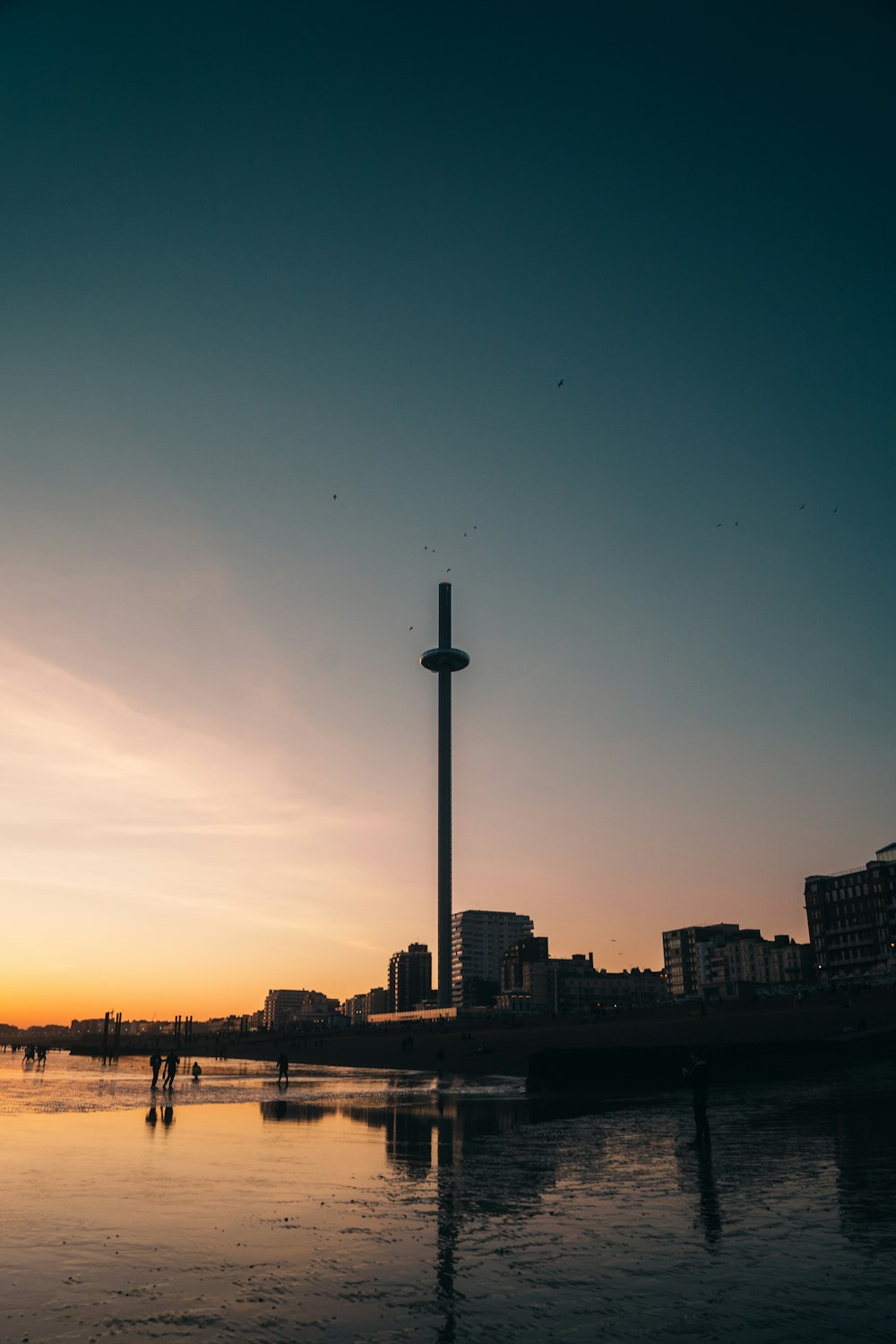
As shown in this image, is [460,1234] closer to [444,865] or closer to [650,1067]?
[650,1067]

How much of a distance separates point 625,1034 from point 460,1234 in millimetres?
67072

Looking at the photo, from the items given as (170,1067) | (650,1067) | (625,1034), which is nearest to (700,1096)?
(650,1067)

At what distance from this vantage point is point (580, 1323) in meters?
8.02

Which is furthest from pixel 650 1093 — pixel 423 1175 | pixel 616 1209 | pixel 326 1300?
pixel 326 1300

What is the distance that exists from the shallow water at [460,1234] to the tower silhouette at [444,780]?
433ft

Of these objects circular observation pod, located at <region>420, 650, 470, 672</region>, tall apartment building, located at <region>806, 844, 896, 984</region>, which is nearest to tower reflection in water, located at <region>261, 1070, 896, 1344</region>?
tall apartment building, located at <region>806, 844, 896, 984</region>

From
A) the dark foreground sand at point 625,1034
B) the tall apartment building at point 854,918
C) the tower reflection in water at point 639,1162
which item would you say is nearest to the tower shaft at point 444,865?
the dark foreground sand at point 625,1034

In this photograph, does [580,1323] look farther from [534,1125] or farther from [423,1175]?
[534,1125]

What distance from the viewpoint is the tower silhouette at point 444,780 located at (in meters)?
153

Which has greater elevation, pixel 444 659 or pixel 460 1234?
pixel 444 659

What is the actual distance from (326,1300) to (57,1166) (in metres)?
12.2

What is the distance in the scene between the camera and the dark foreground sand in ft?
198

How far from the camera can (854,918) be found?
149 m

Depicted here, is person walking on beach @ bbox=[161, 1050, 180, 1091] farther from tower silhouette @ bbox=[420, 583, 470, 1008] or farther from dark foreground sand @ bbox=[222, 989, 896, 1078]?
tower silhouette @ bbox=[420, 583, 470, 1008]
